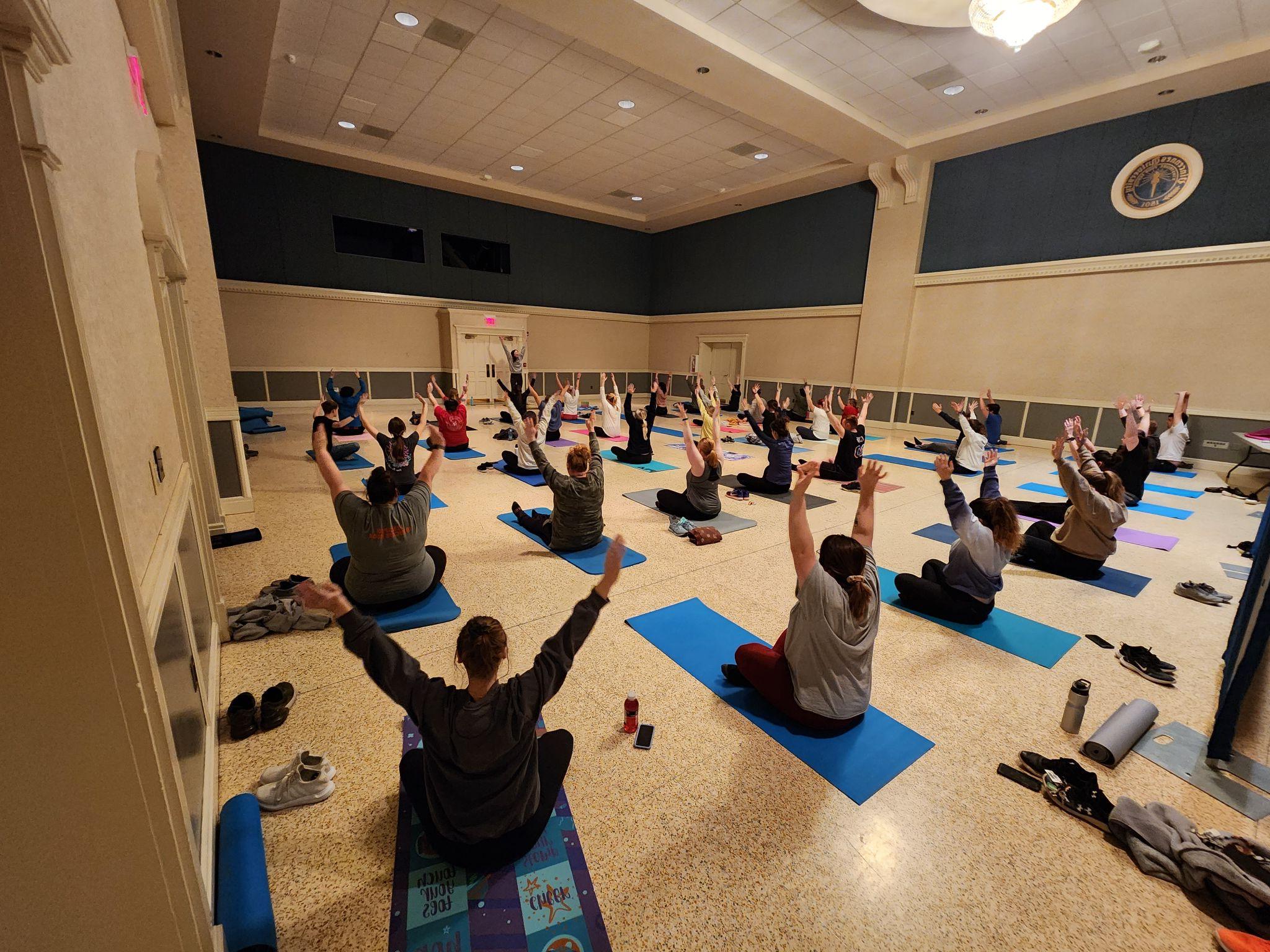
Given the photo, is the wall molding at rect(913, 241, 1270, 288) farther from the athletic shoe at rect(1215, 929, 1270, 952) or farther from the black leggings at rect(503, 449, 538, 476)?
the athletic shoe at rect(1215, 929, 1270, 952)

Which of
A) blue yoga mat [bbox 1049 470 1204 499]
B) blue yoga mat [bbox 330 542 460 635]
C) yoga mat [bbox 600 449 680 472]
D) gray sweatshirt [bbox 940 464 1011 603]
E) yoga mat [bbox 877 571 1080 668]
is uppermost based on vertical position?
gray sweatshirt [bbox 940 464 1011 603]

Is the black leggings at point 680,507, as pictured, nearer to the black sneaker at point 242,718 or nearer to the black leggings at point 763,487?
the black leggings at point 763,487

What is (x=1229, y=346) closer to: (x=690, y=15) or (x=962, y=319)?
(x=962, y=319)

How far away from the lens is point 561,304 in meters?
17.0

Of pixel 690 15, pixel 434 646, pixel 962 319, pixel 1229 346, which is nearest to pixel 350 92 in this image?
pixel 690 15

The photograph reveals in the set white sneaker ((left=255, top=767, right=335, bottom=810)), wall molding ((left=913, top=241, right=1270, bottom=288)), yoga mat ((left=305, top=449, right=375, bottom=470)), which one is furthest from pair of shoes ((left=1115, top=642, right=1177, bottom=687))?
wall molding ((left=913, top=241, right=1270, bottom=288))

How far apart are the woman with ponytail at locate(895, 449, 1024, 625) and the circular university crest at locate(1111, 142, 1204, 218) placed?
30.1 feet

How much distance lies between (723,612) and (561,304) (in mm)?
15108

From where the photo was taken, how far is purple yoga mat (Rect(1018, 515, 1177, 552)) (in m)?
5.30

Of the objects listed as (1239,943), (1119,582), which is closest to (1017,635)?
(1119,582)

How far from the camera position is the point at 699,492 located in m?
5.58

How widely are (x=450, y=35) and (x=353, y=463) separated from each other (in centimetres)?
627

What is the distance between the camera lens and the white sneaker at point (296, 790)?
207cm

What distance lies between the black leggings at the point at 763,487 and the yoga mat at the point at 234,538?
17.6 feet
